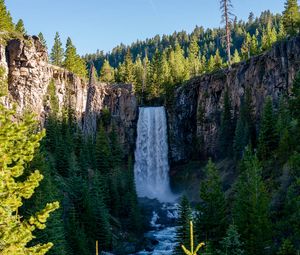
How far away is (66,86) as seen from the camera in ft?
253

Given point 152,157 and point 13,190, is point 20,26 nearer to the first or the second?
point 152,157

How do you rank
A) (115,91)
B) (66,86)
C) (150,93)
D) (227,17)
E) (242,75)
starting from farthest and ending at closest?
(150,93)
(115,91)
(66,86)
(227,17)
(242,75)

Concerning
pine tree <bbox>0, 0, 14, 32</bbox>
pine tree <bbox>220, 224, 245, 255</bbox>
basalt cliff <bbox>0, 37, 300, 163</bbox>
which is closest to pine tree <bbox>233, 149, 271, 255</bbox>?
pine tree <bbox>220, 224, 245, 255</bbox>

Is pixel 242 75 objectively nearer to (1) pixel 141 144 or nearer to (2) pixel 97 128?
(1) pixel 141 144

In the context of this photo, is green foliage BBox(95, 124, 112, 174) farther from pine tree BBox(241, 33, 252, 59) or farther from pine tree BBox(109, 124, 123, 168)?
pine tree BBox(241, 33, 252, 59)

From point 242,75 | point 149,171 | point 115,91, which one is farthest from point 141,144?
point 242,75

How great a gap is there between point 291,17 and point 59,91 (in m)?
46.8

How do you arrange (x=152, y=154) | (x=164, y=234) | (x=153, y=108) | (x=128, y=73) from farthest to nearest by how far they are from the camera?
(x=128, y=73) → (x=153, y=108) → (x=152, y=154) → (x=164, y=234)

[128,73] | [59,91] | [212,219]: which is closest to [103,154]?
[59,91]

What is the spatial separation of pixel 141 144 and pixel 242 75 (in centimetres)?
2676

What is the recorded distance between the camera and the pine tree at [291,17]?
66.6 m

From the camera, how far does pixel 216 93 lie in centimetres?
7444

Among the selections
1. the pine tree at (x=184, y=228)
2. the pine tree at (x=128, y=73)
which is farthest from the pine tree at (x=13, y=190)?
the pine tree at (x=128, y=73)

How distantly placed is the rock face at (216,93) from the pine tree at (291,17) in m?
9.81
